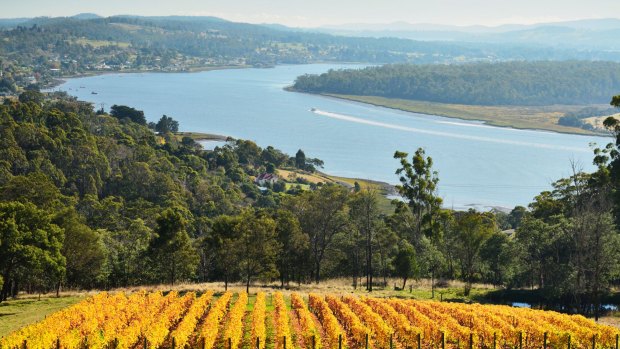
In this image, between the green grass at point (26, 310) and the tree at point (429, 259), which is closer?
the green grass at point (26, 310)

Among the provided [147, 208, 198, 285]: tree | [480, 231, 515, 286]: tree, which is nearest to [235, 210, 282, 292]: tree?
[147, 208, 198, 285]: tree

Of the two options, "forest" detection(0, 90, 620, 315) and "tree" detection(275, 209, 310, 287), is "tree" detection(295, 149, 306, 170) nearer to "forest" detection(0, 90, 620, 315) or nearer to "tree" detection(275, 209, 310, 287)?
"forest" detection(0, 90, 620, 315)

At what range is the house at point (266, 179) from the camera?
124 meters

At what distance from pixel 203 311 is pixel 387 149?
12311 centimetres

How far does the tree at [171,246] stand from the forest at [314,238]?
8 cm

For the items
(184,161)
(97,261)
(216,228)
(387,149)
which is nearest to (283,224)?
(216,228)

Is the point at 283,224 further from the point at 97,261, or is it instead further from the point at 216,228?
the point at 97,261

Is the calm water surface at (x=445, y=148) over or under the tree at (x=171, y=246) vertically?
under

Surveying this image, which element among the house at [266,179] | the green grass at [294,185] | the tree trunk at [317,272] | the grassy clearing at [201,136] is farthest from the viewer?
the grassy clearing at [201,136]

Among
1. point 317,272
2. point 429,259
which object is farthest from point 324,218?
point 429,259

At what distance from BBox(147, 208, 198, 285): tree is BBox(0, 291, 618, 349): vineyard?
14225 millimetres

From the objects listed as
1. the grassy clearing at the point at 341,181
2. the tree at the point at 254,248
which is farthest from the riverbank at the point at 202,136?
the tree at the point at 254,248

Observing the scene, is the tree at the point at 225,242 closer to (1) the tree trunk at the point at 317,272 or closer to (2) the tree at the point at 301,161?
(1) the tree trunk at the point at 317,272

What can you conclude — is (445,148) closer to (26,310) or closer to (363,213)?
(363,213)
